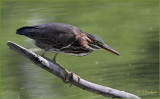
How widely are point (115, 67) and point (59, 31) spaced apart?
7.43 feet

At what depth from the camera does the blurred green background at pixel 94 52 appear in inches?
210

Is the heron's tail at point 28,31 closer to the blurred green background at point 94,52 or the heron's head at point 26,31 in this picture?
the heron's head at point 26,31

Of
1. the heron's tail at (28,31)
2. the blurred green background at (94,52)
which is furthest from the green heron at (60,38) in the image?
the blurred green background at (94,52)

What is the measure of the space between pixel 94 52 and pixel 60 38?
2.88 meters

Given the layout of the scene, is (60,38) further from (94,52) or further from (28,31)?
(94,52)

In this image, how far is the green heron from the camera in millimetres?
3807

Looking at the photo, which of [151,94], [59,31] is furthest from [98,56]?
[59,31]

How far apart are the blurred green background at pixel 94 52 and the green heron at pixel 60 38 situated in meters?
1.32

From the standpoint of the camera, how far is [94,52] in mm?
6715

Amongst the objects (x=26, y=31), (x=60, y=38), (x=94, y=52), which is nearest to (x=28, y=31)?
(x=26, y=31)

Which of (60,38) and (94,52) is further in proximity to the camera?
(94,52)

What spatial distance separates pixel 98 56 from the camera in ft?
21.4

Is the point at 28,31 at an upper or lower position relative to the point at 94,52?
upper

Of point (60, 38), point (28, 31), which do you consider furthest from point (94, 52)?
point (28, 31)
